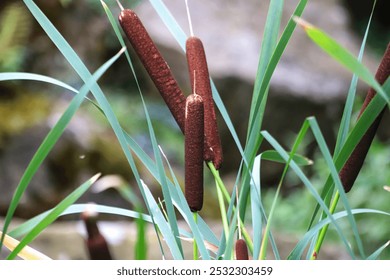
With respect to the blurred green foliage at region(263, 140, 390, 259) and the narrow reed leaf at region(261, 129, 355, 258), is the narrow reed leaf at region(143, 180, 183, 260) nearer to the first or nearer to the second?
the narrow reed leaf at region(261, 129, 355, 258)

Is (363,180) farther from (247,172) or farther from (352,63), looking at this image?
(352,63)

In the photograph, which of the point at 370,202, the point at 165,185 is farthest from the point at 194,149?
the point at 370,202

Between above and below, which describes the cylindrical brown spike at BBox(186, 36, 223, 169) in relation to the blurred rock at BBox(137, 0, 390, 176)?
above

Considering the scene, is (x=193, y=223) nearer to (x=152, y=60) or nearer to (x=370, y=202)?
(x=152, y=60)

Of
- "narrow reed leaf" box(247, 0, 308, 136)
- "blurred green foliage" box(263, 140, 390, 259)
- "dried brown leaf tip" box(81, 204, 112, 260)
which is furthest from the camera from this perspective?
"blurred green foliage" box(263, 140, 390, 259)

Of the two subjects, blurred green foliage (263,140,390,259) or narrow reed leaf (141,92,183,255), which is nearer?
narrow reed leaf (141,92,183,255)

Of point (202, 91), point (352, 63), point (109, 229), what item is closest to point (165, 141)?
point (109, 229)

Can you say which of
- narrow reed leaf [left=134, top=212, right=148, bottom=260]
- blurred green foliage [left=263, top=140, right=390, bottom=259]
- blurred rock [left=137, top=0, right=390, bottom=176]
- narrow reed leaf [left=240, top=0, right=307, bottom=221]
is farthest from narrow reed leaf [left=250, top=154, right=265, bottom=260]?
blurred rock [left=137, top=0, right=390, bottom=176]

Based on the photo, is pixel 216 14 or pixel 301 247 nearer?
pixel 301 247
